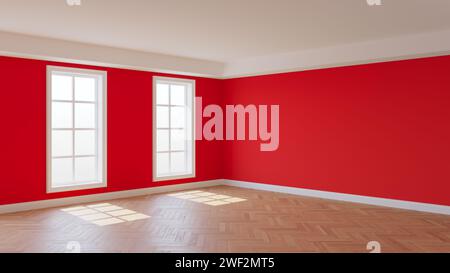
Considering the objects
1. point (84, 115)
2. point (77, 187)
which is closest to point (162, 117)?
point (84, 115)

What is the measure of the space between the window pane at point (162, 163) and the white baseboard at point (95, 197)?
0.32 metres

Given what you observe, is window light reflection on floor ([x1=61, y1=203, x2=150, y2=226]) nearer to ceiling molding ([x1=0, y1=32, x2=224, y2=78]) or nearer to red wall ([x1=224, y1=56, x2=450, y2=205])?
ceiling molding ([x1=0, y1=32, x2=224, y2=78])

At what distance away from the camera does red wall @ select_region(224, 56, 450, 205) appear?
18.9ft

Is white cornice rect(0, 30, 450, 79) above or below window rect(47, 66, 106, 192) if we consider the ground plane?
above

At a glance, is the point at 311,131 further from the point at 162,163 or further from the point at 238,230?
the point at 238,230

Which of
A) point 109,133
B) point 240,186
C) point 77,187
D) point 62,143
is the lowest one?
point 240,186

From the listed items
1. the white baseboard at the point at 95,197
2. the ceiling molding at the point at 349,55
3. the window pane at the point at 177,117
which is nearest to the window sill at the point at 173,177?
the white baseboard at the point at 95,197

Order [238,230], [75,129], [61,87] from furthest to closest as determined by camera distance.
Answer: [75,129], [61,87], [238,230]

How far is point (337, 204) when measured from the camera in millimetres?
6352

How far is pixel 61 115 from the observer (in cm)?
639

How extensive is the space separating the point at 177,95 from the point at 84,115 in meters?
1.89

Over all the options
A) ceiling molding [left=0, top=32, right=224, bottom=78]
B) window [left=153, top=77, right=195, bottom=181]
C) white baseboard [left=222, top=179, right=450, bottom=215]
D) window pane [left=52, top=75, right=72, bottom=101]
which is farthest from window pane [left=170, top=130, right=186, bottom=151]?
window pane [left=52, top=75, right=72, bottom=101]

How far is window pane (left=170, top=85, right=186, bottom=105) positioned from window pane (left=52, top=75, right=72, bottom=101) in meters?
1.95

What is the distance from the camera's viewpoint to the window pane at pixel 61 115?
20.9 feet
